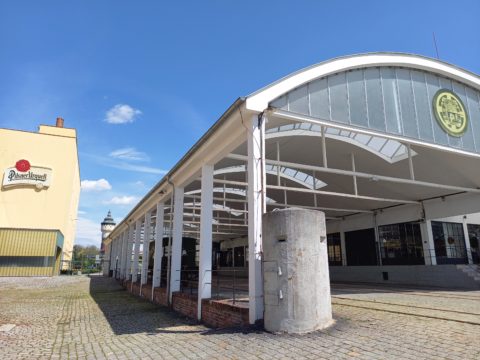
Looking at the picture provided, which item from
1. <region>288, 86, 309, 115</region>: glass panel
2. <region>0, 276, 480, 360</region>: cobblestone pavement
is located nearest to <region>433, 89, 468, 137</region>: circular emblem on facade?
<region>288, 86, 309, 115</region>: glass panel

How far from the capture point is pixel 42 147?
34750 millimetres

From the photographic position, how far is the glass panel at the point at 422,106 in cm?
1127

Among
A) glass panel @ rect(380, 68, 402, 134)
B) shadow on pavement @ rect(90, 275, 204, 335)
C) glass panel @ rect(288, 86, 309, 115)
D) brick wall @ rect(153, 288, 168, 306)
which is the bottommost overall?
shadow on pavement @ rect(90, 275, 204, 335)

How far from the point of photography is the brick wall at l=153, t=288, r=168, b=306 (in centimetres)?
1282

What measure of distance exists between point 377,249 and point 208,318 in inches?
665

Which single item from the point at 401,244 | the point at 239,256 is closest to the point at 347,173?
the point at 401,244

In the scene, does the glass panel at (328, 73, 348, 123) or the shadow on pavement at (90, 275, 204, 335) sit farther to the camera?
the glass panel at (328, 73, 348, 123)

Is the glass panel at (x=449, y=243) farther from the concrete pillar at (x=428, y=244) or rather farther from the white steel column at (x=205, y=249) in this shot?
the white steel column at (x=205, y=249)

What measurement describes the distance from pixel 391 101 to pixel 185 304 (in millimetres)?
9125

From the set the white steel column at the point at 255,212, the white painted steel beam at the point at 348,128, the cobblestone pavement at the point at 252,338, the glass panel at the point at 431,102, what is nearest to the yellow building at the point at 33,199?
the cobblestone pavement at the point at 252,338

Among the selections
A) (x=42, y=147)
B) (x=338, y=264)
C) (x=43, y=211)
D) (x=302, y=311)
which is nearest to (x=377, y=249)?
(x=338, y=264)

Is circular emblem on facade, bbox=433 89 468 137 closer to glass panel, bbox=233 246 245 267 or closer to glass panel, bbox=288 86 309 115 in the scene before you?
glass panel, bbox=288 86 309 115

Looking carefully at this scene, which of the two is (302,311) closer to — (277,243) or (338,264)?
(277,243)

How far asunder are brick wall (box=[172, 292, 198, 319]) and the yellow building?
78.8ft
